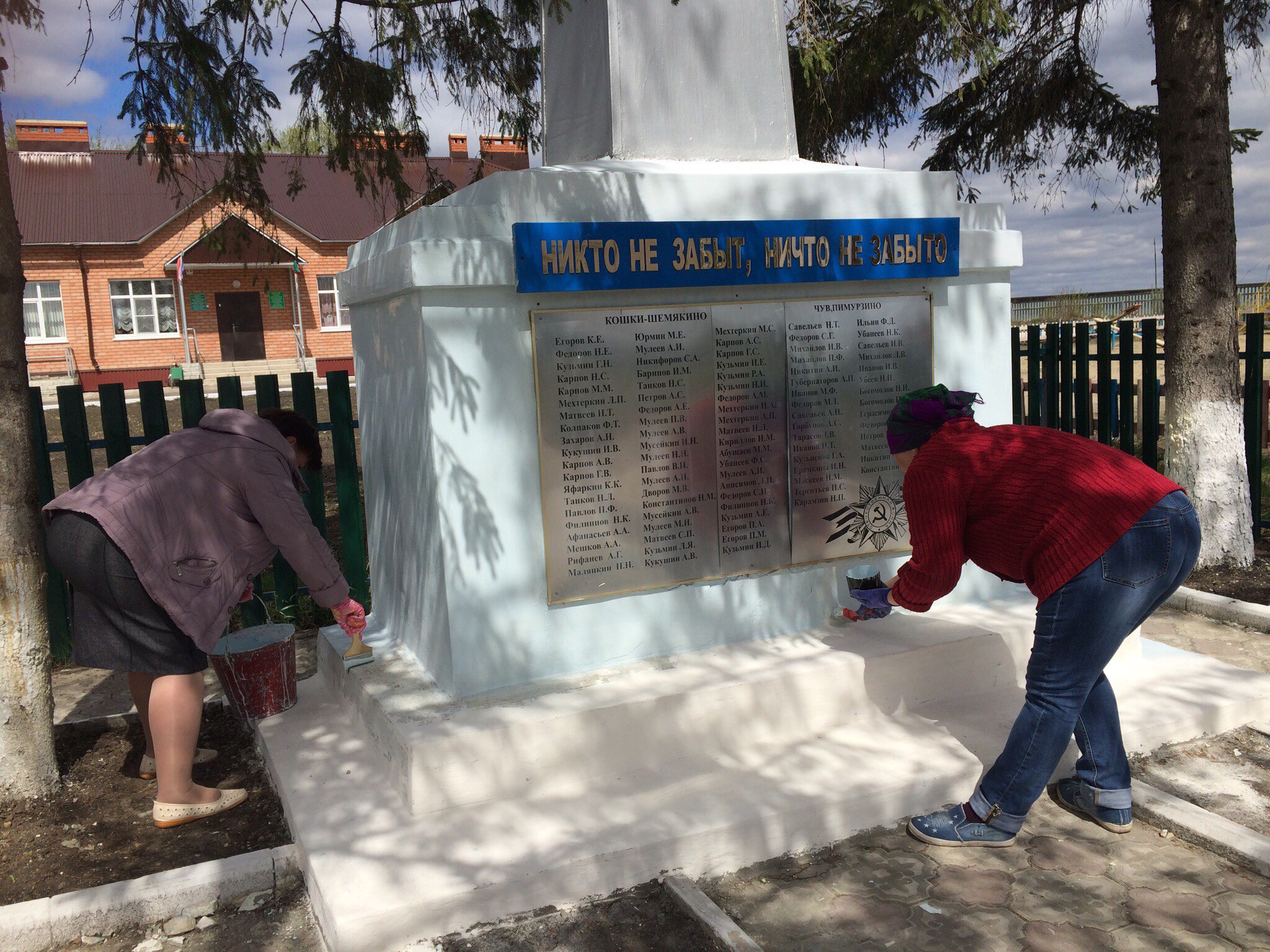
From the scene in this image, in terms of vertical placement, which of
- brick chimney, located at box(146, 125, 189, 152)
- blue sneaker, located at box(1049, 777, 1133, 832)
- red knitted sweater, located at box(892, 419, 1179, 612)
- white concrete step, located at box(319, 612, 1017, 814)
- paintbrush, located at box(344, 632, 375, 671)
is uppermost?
brick chimney, located at box(146, 125, 189, 152)

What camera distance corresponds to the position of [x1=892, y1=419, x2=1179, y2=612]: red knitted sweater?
2975 mm

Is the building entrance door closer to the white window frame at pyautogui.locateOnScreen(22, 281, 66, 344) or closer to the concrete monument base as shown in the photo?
the white window frame at pyautogui.locateOnScreen(22, 281, 66, 344)

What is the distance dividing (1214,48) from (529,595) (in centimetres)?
565

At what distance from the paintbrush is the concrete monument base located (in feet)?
0.27

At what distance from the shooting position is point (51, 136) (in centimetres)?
3091

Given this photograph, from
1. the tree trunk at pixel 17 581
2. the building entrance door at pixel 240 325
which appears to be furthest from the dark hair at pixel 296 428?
the building entrance door at pixel 240 325

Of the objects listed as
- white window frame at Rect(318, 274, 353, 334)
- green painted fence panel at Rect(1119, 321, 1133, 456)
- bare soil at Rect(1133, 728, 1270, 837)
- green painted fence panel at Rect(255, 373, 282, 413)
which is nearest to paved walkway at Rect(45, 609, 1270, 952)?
bare soil at Rect(1133, 728, 1270, 837)

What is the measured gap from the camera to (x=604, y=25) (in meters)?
4.27

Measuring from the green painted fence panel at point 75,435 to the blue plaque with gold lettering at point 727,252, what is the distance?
3448mm

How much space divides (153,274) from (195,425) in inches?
1069

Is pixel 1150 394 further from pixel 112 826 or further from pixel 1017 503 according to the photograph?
pixel 112 826

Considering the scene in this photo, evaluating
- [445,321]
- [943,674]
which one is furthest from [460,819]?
[943,674]

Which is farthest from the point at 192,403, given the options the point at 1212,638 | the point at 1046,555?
the point at 1212,638

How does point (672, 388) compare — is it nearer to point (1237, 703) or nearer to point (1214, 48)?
point (1237, 703)
